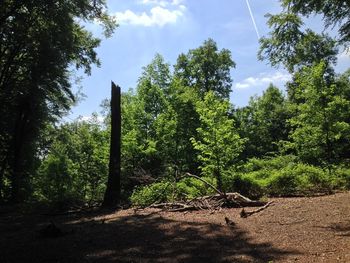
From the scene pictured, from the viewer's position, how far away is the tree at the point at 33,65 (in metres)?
16.9

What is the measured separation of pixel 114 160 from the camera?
613 inches

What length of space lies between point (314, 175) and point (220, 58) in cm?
2759

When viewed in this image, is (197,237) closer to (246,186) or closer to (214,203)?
(214,203)

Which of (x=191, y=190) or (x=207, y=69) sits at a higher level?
(x=207, y=69)

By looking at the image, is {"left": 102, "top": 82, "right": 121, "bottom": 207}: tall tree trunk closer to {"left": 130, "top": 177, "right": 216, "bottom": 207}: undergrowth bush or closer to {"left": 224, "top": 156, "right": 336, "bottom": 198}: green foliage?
{"left": 130, "top": 177, "right": 216, "bottom": 207}: undergrowth bush

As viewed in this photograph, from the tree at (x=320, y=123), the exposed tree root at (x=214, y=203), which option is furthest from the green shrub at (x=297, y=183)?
the tree at (x=320, y=123)

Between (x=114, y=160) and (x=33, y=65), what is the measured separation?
8.80m

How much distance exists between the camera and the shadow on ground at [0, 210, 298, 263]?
711cm

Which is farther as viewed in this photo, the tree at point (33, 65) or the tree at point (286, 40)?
the tree at point (33, 65)

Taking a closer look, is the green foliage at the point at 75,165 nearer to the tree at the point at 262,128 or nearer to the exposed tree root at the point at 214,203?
the exposed tree root at the point at 214,203

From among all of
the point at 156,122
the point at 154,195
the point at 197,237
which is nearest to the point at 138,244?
the point at 197,237

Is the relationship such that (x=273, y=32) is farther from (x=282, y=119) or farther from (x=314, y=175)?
(x=282, y=119)

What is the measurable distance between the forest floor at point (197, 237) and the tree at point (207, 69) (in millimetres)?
29168

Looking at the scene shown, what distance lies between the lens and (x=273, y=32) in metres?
11.7
